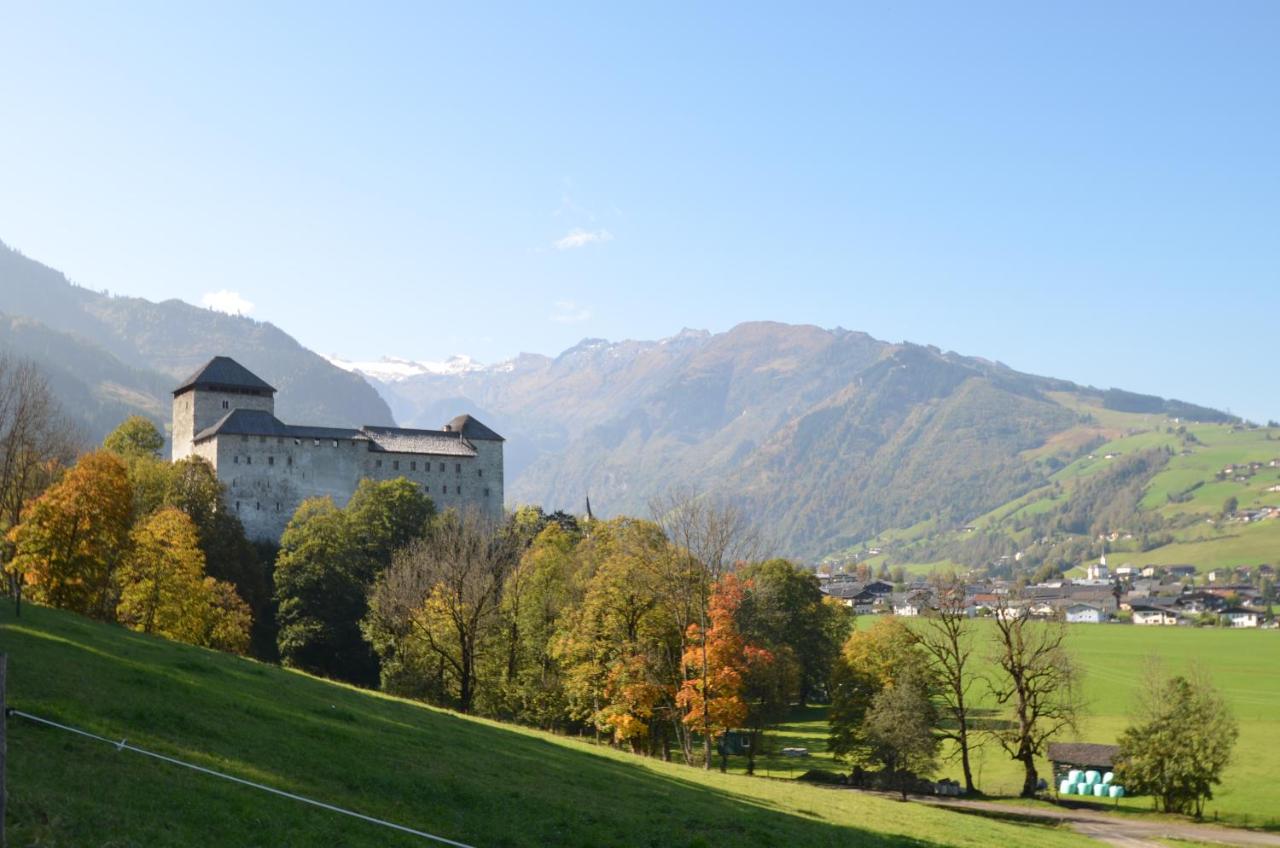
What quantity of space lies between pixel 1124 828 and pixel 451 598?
114 ft

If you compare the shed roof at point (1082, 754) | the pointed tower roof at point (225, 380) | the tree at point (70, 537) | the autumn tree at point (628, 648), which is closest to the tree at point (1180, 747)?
the shed roof at point (1082, 754)

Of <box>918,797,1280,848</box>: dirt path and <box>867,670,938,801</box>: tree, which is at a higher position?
<box>867,670,938,801</box>: tree

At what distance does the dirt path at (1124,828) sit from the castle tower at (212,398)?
249 ft

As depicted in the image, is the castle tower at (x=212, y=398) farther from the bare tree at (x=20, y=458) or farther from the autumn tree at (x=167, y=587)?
the autumn tree at (x=167, y=587)

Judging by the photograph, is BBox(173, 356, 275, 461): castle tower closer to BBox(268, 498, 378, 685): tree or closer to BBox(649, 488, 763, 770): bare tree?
BBox(268, 498, 378, 685): tree

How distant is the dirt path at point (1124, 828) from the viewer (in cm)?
4941

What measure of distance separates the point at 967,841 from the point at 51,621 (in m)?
28.7

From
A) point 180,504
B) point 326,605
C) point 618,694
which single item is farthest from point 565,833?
point 180,504

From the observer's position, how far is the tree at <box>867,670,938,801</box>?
2302 inches

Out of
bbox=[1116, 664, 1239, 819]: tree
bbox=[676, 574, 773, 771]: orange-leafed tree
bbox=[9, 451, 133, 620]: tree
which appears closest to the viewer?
bbox=[9, 451, 133, 620]: tree

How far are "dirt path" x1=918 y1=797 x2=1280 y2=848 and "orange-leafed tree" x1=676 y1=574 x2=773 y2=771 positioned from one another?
12283 mm

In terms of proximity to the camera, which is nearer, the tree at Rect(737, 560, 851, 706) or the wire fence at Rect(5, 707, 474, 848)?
the wire fence at Rect(5, 707, 474, 848)

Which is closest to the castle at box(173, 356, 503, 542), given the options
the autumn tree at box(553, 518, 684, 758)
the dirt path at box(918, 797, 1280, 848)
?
the autumn tree at box(553, 518, 684, 758)

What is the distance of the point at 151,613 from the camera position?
5875cm
